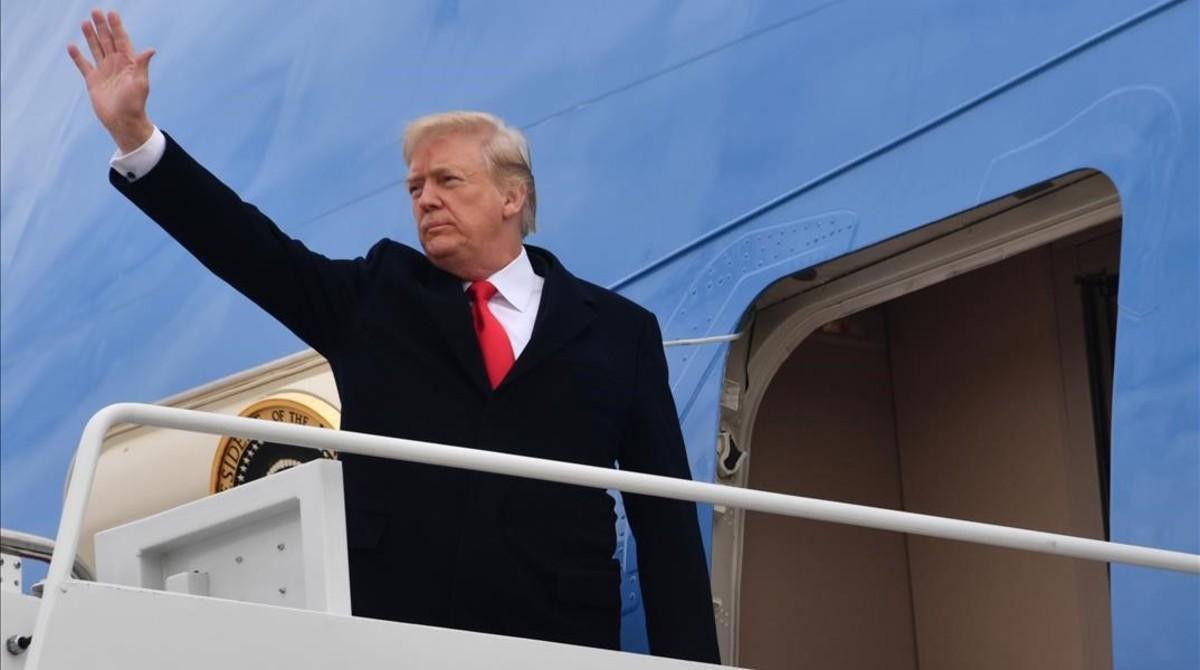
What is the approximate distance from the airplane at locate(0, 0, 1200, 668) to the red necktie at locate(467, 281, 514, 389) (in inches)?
29.7

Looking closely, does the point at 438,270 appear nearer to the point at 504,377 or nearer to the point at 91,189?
the point at 504,377

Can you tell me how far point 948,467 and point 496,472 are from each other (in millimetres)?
3578

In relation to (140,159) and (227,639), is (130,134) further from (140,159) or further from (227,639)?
(227,639)

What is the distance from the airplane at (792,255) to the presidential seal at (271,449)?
0.09 ft

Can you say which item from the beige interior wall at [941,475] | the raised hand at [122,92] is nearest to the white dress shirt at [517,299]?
the raised hand at [122,92]

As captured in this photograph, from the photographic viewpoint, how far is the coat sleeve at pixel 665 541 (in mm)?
4160

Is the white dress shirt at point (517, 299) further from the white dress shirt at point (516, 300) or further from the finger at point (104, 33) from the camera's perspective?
the finger at point (104, 33)

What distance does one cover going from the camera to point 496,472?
133 inches

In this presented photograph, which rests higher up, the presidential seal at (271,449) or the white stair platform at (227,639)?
the presidential seal at (271,449)

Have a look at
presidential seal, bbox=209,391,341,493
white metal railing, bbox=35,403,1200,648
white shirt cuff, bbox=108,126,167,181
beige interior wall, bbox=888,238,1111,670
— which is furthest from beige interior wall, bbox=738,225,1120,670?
white shirt cuff, bbox=108,126,167,181

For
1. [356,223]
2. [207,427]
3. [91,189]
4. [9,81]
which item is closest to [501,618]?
[207,427]

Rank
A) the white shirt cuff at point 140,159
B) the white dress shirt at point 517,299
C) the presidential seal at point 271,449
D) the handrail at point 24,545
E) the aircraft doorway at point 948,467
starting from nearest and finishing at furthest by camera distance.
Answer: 1. the white shirt cuff at point 140,159
2. the white dress shirt at point 517,299
3. the presidential seal at point 271,449
4. the handrail at point 24,545
5. the aircraft doorway at point 948,467

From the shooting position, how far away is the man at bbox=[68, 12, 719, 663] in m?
3.88

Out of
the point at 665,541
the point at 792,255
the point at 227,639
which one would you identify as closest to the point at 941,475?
the point at 792,255
